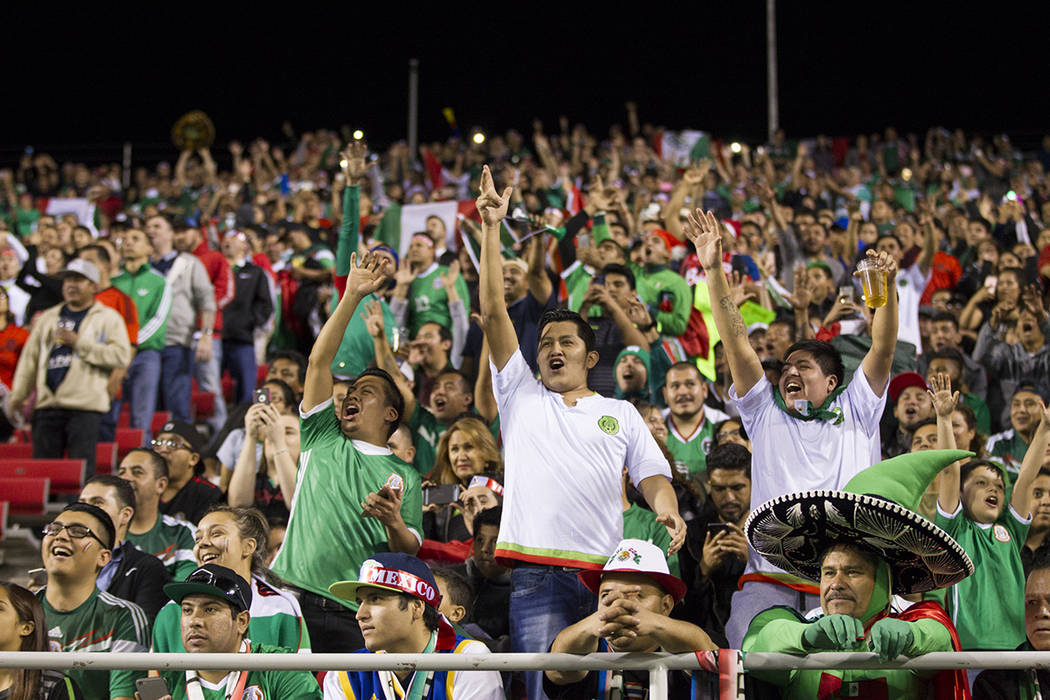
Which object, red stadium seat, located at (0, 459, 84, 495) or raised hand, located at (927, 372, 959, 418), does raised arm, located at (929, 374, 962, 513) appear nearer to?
raised hand, located at (927, 372, 959, 418)

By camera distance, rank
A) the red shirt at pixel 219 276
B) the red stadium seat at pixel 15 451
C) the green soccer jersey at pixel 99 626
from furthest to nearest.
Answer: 1. the red shirt at pixel 219 276
2. the red stadium seat at pixel 15 451
3. the green soccer jersey at pixel 99 626

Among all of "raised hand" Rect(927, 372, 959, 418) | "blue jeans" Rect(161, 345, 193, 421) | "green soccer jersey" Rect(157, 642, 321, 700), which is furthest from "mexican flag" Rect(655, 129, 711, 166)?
"green soccer jersey" Rect(157, 642, 321, 700)

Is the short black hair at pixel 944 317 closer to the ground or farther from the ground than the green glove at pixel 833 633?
farther from the ground

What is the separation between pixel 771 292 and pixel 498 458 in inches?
164

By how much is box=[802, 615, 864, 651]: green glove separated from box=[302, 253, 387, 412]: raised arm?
2.49 meters

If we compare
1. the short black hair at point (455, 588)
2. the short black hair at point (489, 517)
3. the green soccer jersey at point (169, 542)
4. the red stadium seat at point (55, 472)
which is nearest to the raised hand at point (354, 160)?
the green soccer jersey at point (169, 542)

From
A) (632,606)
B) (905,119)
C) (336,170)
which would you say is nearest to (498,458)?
(632,606)

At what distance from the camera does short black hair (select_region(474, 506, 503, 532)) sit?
5.88 meters

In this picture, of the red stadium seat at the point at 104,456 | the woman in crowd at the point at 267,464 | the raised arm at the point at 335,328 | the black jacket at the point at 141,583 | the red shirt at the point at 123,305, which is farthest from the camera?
the red shirt at the point at 123,305

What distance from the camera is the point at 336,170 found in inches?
776

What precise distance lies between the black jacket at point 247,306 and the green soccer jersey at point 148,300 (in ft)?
2.48

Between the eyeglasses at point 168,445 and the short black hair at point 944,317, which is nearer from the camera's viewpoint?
the eyeglasses at point 168,445

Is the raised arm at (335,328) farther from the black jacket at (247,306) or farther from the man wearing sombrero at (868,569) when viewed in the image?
the black jacket at (247,306)

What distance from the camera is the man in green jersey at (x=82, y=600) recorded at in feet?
17.1
